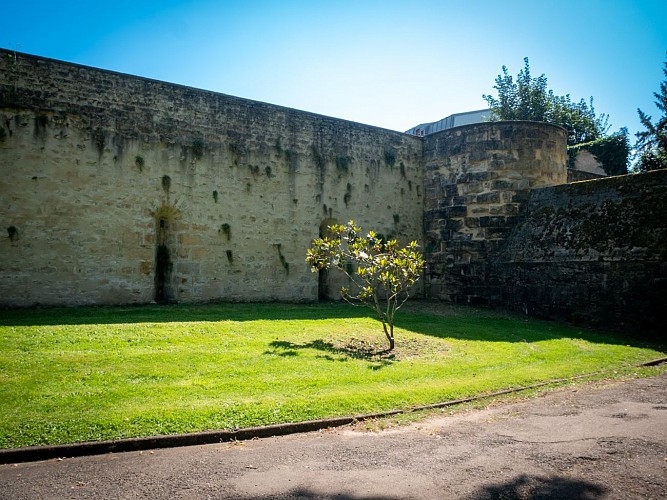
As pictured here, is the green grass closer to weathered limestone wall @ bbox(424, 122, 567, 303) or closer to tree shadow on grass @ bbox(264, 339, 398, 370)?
tree shadow on grass @ bbox(264, 339, 398, 370)

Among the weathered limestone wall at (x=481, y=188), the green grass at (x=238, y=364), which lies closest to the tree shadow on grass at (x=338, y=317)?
the green grass at (x=238, y=364)

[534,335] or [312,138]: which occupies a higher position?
[312,138]

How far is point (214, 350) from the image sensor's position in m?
8.77

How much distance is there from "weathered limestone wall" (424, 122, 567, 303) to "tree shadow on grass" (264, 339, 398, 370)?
7891 millimetres

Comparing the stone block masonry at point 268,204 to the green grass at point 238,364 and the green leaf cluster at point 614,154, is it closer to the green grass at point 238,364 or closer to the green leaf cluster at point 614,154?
the green grass at point 238,364

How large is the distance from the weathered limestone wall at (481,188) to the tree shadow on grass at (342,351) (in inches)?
311

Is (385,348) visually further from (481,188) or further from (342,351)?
(481,188)

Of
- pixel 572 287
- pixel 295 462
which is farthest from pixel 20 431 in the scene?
pixel 572 287

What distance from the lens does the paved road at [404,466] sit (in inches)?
163

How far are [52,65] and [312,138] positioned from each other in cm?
782

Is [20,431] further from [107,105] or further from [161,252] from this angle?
[107,105]

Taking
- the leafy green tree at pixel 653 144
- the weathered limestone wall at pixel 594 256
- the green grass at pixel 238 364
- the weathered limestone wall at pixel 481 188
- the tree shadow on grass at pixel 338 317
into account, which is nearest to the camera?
the green grass at pixel 238 364

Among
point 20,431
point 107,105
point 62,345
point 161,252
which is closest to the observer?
point 20,431

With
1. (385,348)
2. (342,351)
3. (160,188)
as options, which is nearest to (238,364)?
(342,351)
